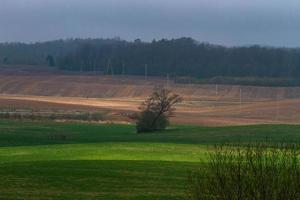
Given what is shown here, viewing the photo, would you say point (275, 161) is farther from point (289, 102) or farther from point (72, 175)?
point (289, 102)

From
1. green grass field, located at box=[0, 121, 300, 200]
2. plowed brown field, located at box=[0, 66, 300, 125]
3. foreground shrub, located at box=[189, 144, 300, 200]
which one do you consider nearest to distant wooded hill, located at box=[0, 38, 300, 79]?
plowed brown field, located at box=[0, 66, 300, 125]

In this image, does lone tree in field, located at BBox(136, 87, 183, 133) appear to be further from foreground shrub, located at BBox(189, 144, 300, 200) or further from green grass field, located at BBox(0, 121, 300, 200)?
foreground shrub, located at BBox(189, 144, 300, 200)

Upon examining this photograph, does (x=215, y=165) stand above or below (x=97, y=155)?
above

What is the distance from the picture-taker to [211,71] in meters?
183

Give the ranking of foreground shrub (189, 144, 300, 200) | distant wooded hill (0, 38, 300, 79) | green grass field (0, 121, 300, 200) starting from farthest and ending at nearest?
distant wooded hill (0, 38, 300, 79)
green grass field (0, 121, 300, 200)
foreground shrub (189, 144, 300, 200)

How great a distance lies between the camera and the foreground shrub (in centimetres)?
945

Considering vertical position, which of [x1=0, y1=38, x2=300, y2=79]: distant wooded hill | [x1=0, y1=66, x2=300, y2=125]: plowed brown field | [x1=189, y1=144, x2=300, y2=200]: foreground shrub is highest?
[x1=0, y1=38, x2=300, y2=79]: distant wooded hill

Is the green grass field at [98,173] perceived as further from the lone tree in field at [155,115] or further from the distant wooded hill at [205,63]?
the distant wooded hill at [205,63]

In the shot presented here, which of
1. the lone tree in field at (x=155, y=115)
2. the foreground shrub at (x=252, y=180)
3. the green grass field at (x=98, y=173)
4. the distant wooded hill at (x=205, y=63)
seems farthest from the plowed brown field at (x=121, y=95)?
the foreground shrub at (x=252, y=180)

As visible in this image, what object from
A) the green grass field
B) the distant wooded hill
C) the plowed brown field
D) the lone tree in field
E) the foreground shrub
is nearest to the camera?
the foreground shrub

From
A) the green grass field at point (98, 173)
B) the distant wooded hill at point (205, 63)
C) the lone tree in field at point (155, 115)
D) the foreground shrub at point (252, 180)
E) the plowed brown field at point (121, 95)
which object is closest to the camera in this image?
the foreground shrub at point (252, 180)

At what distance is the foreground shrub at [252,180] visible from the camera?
372 inches

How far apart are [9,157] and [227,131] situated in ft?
97.7

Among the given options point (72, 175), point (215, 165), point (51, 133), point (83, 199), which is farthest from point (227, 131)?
point (215, 165)
